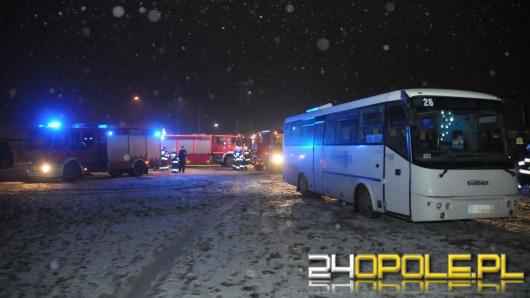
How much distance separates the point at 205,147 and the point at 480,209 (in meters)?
29.3

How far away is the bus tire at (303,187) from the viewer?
589 inches

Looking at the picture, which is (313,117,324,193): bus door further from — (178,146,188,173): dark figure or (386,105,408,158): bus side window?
(178,146,188,173): dark figure

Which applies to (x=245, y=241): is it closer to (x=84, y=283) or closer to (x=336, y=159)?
(x=84, y=283)

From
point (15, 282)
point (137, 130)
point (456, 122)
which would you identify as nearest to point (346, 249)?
point (456, 122)

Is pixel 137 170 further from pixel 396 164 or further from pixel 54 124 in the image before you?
pixel 396 164

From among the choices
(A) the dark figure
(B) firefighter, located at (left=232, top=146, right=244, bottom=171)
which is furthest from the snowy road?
(B) firefighter, located at (left=232, top=146, right=244, bottom=171)

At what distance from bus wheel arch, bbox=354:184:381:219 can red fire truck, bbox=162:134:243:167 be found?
2536 centimetres

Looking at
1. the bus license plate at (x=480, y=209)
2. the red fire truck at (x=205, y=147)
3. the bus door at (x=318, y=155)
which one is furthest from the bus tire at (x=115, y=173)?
the bus license plate at (x=480, y=209)

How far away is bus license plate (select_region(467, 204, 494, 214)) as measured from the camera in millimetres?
8367

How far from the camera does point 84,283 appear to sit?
562cm

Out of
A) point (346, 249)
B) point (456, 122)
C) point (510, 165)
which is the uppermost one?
point (456, 122)

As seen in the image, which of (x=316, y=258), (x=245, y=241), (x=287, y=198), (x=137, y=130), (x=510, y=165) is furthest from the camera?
(x=137, y=130)

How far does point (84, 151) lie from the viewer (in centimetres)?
2245

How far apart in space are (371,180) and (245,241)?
3.61 metres
